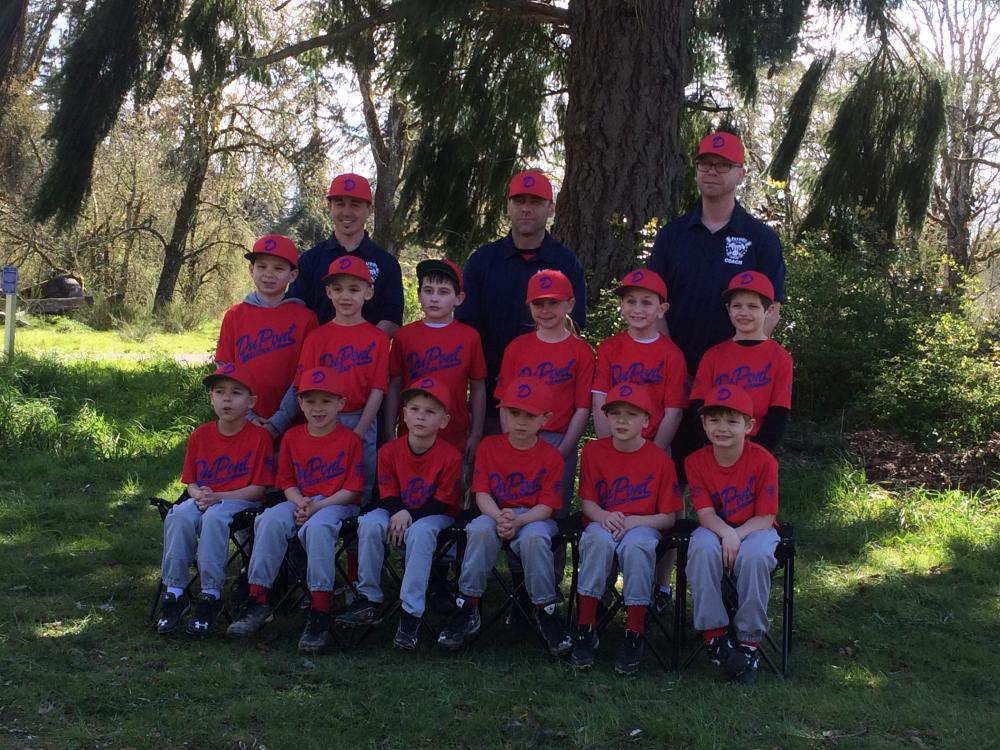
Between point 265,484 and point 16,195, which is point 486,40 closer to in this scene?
point 265,484

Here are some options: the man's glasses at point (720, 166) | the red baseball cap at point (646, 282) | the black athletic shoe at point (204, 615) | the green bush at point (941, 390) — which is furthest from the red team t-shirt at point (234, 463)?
the green bush at point (941, 390)

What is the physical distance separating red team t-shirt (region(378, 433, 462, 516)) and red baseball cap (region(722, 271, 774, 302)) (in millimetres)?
1279

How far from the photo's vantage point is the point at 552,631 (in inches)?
147

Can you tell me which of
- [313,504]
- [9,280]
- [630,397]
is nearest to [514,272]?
[630,397]

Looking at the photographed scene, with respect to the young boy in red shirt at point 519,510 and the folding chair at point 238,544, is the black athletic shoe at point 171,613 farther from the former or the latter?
the young boy in red shirt at point 519,510

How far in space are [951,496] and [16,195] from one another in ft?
55.2

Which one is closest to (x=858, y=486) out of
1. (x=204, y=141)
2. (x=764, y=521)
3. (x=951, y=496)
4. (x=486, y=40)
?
(x=951, y=496)

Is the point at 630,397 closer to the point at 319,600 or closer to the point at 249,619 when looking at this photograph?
the point at 319,600

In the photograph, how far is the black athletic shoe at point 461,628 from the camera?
3.75 meters

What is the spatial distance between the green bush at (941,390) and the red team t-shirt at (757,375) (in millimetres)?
3429

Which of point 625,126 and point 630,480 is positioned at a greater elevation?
point 625,126

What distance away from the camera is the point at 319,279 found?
4.53 metres

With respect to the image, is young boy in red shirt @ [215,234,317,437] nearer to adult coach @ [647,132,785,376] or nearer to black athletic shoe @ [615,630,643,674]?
adult coach @ [647,132,785,376]

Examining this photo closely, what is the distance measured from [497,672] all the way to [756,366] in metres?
1.51
